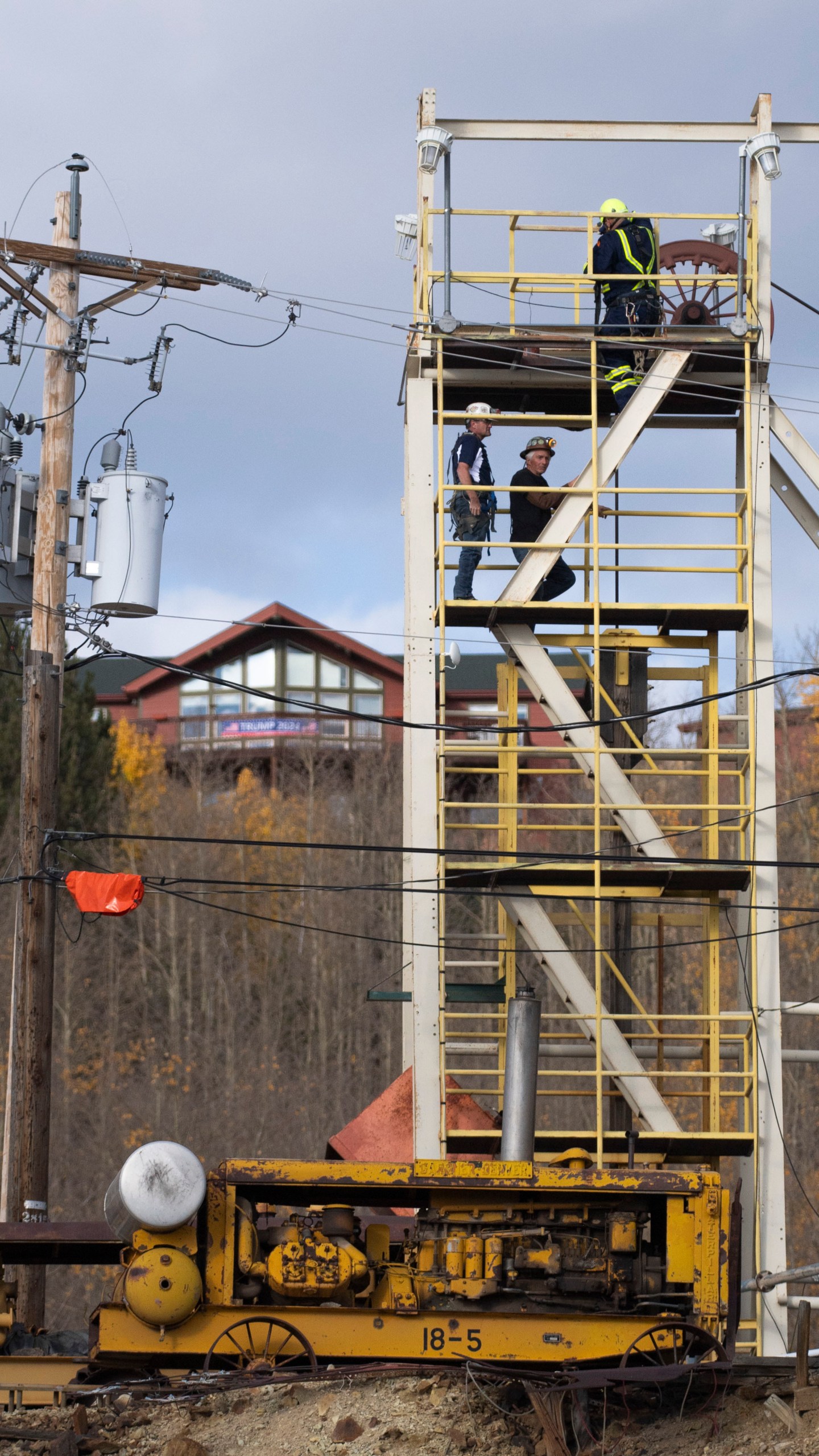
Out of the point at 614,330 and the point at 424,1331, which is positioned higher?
the point at 614,330

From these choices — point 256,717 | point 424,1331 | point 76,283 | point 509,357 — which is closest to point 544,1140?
point 424,1331

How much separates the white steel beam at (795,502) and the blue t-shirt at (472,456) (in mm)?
3104

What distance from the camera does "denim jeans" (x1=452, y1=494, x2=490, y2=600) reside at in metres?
17.2

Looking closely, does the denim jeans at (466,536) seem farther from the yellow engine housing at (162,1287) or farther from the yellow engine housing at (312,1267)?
the yellow engine housing at (162,1287)

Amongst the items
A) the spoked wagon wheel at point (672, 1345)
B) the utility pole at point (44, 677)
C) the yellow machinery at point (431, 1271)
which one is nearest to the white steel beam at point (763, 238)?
the utility pole at point (44, 677)

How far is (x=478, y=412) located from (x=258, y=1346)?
9416 millimetres

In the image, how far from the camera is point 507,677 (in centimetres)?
1859

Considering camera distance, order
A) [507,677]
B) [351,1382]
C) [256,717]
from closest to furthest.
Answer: [351,1382] → [507,677] → [256,717]

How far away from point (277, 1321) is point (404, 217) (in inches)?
476

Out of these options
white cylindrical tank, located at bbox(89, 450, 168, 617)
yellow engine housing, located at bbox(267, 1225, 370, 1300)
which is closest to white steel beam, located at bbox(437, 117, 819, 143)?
white cylindrical tank, located at bbox(89, 450, 168, 617)

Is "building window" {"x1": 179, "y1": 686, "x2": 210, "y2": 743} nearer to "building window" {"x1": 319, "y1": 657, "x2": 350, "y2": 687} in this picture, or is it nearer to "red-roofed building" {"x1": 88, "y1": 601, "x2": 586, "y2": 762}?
"red-roofed building" {"x1": 88, "y1": 601, "x2": 586, "y2": 762}

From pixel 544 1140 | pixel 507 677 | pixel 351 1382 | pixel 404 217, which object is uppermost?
pixel 404 217

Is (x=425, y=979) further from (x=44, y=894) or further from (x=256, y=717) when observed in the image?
(x=256, y=717)

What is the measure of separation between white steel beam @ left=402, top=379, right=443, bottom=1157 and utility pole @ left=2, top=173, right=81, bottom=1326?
3.33 m
